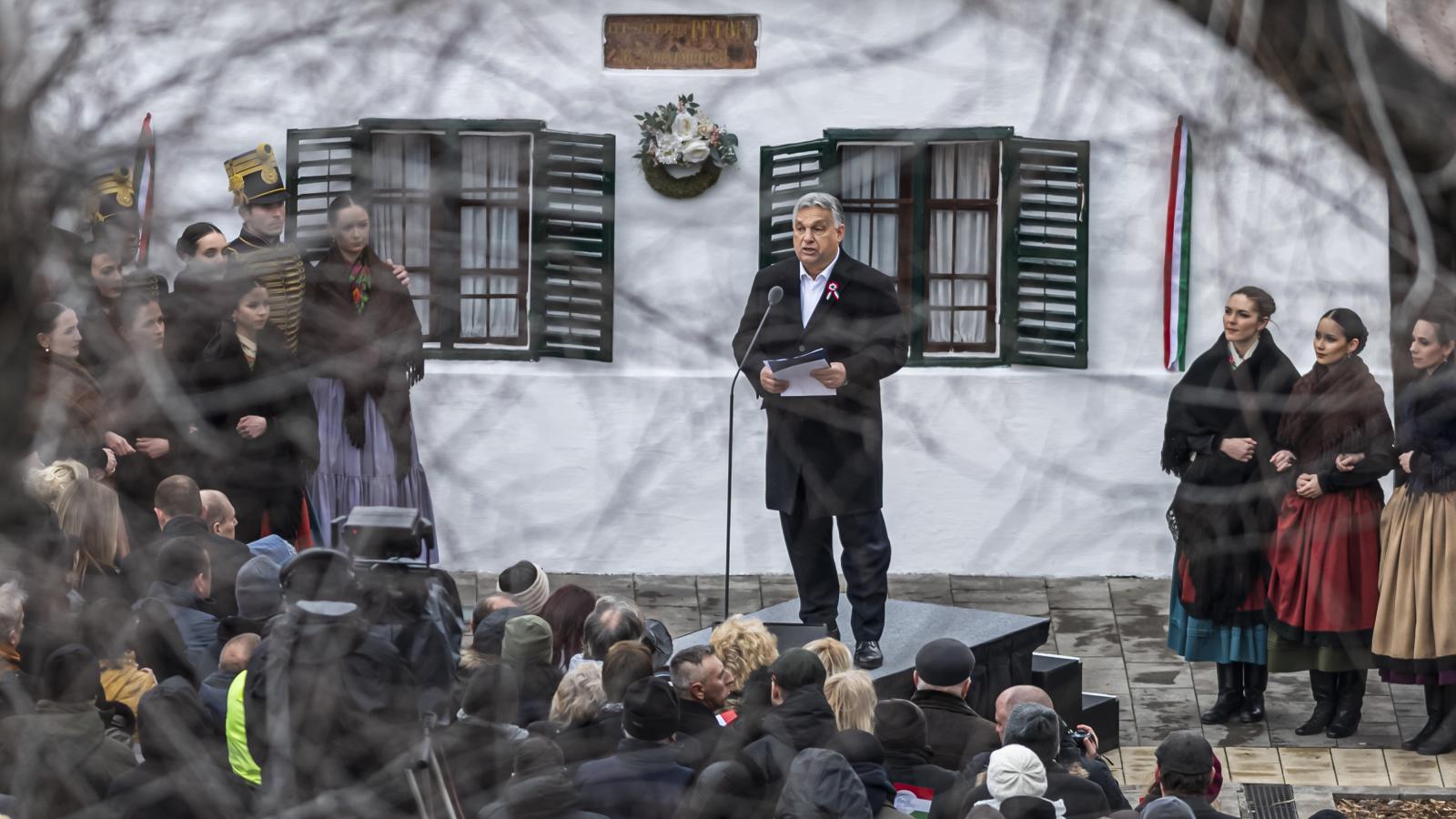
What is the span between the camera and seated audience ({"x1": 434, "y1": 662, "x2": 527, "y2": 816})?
186 inches

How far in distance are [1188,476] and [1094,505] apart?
273cm

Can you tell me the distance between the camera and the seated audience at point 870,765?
6.62 m

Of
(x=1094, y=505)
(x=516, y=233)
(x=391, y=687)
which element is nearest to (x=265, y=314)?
(x=516, y=233)

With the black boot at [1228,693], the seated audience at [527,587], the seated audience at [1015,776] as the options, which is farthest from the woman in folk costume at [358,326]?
the black boot at [1228,693]

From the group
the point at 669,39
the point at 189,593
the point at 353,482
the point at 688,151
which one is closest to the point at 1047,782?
the point at 189,593

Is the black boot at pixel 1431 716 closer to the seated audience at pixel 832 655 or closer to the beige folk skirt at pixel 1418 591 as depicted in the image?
the beige folk skirt at pixel 1418 591

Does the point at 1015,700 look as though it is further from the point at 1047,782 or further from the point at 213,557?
the point at 213,557

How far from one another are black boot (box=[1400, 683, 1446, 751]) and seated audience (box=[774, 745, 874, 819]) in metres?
4.71

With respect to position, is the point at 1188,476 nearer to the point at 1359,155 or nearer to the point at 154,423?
the point at 1359,155

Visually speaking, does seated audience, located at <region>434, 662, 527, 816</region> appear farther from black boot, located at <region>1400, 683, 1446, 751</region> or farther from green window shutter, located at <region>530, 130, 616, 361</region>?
black boot, located at <region>1400, 683, 1446, 751</region>

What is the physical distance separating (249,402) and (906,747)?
4096mm

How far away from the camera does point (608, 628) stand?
25.4 feet

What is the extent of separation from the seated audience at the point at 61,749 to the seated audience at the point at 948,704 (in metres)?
3.36

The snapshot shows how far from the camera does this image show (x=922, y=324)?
3.53m
